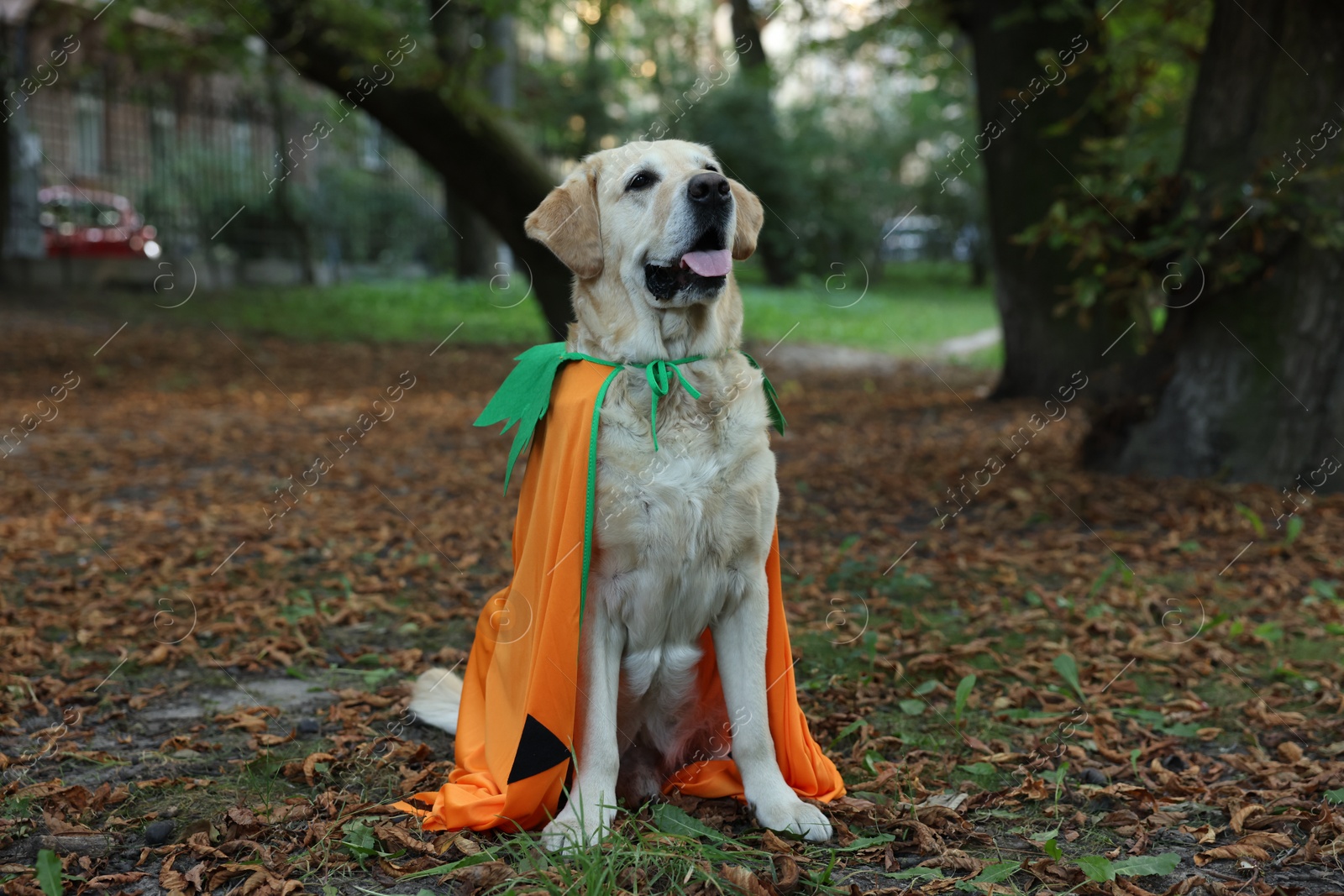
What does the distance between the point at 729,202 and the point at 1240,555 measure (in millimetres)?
3779

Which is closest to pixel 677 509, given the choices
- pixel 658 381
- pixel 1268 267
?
pixel 658 381

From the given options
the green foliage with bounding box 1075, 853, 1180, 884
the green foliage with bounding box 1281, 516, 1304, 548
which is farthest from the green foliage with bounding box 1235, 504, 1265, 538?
the green foliage with bounding box 1075, 853, 1180, 884

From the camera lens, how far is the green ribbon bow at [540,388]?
9.53ft

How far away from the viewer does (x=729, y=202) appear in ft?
9.90

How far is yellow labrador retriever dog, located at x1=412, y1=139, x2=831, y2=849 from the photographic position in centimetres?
281

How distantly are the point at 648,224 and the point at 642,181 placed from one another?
17 cm

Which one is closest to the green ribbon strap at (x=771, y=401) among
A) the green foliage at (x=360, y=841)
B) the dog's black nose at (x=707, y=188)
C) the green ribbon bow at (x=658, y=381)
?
the green ribbon bow at (x=658, y=381)

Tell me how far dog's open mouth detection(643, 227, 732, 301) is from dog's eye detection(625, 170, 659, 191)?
0.80 ft

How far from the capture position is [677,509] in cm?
278

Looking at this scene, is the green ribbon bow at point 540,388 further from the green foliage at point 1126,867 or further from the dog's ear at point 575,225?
the green foliage at point 1126,867

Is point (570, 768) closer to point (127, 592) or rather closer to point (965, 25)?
point (127, 592)

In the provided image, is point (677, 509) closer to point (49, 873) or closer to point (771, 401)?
point (771, 401)

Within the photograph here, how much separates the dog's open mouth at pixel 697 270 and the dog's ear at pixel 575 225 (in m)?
0.18

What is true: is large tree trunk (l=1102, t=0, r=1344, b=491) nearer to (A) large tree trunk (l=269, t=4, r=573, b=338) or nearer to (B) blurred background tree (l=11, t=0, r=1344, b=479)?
(B) blurred background tree (l=11, t=0, r=1344, b=479)
